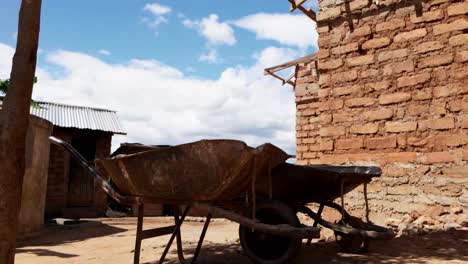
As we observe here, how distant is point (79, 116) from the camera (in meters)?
14.7

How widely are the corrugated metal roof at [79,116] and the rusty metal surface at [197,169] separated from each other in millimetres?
11204

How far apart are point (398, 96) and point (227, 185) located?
10.00ft

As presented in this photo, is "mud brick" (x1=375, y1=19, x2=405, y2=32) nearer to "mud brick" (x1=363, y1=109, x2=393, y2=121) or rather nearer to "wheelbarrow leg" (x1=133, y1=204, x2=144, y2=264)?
"mud brick" (x1=363, y1=109, x2=393, y2=121)

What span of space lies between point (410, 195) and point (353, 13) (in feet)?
8.51

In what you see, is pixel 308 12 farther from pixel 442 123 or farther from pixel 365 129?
pixel 442 123

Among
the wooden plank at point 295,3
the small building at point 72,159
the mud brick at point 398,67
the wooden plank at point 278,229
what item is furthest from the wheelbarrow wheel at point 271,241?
the small building at point 72,159

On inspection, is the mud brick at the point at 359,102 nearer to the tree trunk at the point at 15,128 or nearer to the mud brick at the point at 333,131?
the mud brick at the point at 333,131

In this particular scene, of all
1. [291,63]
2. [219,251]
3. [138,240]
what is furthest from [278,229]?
[291,63]

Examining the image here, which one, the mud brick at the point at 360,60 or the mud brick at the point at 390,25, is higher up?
the mud brick at the point at 390,25

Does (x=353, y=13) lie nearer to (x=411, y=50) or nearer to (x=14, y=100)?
(x=411, y=50)

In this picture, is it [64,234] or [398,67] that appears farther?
[64,234]

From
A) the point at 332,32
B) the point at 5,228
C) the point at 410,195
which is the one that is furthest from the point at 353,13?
the point at 5,228

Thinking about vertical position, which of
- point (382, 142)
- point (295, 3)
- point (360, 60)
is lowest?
point (382, 142)

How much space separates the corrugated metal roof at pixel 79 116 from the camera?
1377 cm
